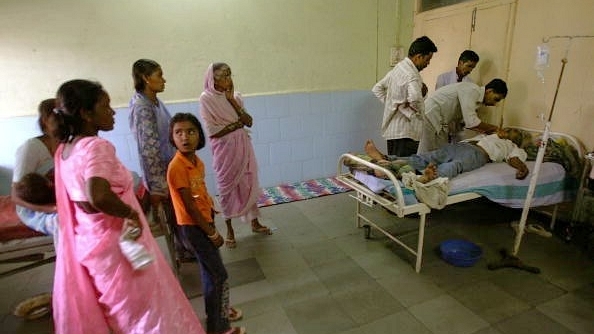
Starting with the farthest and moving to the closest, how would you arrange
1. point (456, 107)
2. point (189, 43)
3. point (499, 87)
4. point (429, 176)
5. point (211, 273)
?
point (189, 43) → point (456, 107) → point (499, 87) → point (429, 176) → point (211, 273)

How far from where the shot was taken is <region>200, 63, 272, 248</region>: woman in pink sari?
2.45 m

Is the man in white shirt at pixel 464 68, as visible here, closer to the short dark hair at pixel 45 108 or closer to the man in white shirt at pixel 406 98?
the man in white shirt at pixel 406 98

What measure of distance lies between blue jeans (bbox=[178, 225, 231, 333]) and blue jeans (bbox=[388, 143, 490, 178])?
1.75m

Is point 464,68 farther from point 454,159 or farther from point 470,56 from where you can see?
point 454,159

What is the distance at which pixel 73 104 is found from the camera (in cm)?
118

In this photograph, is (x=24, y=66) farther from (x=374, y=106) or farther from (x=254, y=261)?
(x=374, y=106)

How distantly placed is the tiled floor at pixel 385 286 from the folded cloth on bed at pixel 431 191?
1.76ft

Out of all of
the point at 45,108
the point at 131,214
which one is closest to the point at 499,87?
the point at 131,214

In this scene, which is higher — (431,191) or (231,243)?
(431,191)

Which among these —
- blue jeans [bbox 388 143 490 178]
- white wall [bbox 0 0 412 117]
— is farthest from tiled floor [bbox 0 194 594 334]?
white wall [bbox 0 0 412 117]

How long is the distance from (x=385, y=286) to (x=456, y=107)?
1.92 meters

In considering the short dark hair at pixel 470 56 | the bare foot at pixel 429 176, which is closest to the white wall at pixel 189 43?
the short dark hair at pixel 470 56

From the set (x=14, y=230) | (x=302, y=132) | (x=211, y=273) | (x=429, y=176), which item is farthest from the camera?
(x=302, y=132)

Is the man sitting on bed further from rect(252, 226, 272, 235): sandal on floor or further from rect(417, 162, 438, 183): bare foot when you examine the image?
rect(252, 226, 272, 235): sandal on floor
